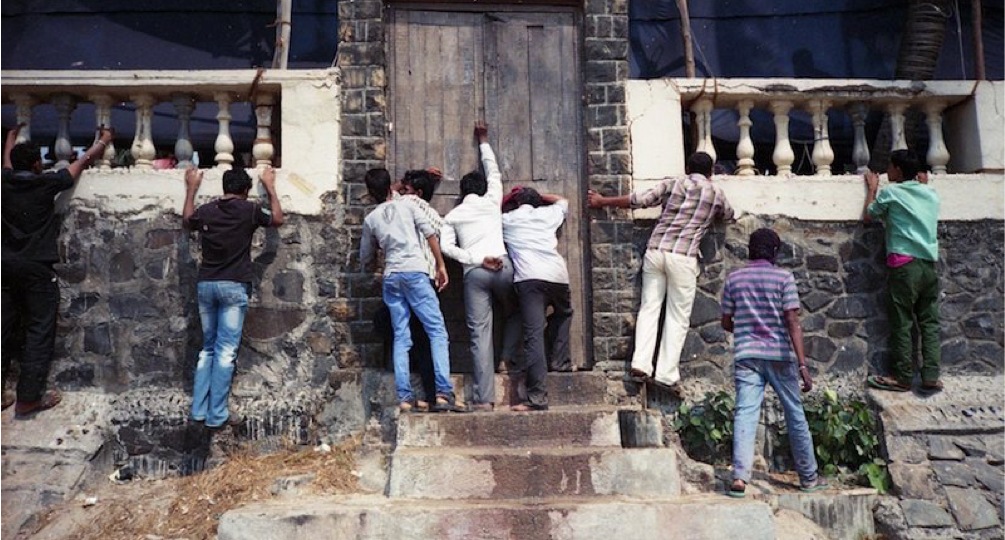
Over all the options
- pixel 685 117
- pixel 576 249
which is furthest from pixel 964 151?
pixel 576 249

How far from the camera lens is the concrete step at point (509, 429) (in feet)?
20.1

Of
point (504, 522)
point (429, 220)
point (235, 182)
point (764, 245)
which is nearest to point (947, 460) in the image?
point (764, 245)

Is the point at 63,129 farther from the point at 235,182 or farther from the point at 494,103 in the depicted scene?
the point at 494,103

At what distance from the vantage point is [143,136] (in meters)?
7.18

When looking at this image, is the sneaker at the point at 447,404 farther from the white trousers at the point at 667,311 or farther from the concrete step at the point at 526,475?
the white trousers at the point at 667,311

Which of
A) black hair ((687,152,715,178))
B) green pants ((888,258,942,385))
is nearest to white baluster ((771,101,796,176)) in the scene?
black hair ((687,152,715,178))

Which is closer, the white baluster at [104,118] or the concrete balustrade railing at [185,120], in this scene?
the concrete balustrade railing at [185,120]

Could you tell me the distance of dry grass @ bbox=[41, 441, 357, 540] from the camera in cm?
588

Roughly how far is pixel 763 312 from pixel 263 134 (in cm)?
383

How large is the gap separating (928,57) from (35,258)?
7447 millimetres

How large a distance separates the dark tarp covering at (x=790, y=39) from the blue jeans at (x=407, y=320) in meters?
4.18

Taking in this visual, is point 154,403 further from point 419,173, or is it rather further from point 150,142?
point 419,173

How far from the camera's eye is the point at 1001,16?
9367 millimetres

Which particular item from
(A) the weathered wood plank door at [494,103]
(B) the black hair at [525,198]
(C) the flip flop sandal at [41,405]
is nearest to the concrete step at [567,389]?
(A) the weathered wood plank door at [494,103]
